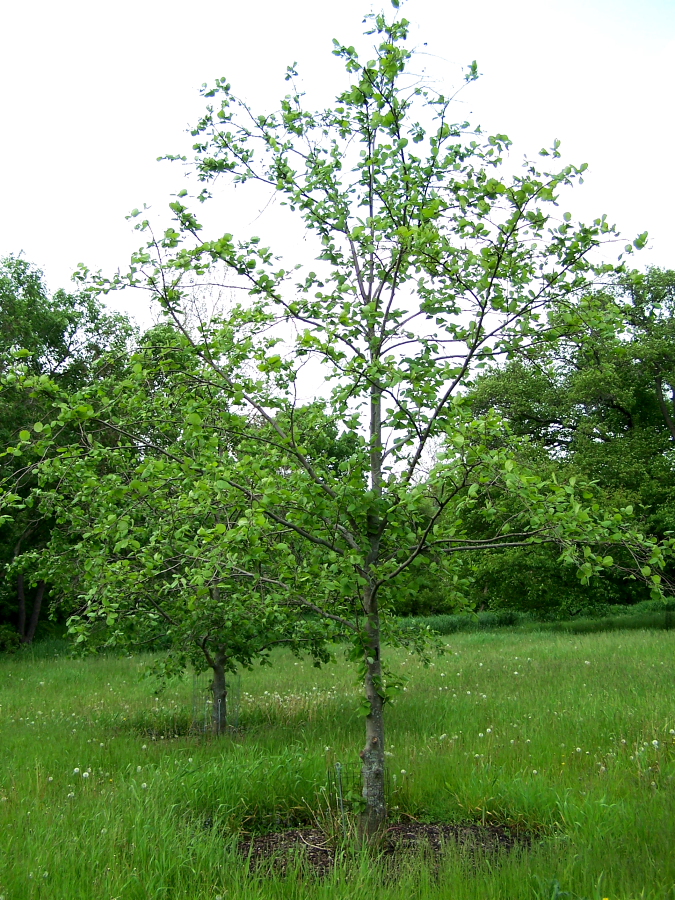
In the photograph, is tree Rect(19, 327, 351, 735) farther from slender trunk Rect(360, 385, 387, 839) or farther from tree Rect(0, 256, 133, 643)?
tree Rect(0, 256, 133, 643)

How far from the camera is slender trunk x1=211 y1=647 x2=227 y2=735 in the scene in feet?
27.2

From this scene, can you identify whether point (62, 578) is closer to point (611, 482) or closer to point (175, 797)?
point (175, 797)

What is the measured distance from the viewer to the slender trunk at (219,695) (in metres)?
8.30

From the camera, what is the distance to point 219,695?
8484mm

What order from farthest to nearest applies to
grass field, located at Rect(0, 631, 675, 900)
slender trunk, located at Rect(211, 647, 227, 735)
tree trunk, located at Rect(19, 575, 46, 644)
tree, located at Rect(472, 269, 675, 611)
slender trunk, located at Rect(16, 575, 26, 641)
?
tree trunk, located at Rect(19, 575, 46, 644), slender trunk, located at Rect(16, 575, 26, 641), tree, located at Rect(472, 269, 675, 611), slender trunk, located at Rect(211, 647, 227, 735), grass field, located at Rect(0, 631, 675, 900)

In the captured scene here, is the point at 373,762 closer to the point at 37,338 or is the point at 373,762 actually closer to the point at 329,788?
the point at 329,788

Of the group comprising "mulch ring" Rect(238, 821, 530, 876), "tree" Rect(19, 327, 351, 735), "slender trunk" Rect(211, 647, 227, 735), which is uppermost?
"tree" Rect(19, 327, 351, 735)

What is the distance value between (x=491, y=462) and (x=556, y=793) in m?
2.92

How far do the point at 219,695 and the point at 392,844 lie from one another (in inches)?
172

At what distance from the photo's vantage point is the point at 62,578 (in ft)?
29.9

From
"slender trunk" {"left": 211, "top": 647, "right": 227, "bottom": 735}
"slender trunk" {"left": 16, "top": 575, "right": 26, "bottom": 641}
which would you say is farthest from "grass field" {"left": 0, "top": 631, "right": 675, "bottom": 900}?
"slender trunk" {"left": 16, "top": 575, "right": 26, "bottom": 641}

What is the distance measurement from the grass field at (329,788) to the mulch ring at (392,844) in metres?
0.13

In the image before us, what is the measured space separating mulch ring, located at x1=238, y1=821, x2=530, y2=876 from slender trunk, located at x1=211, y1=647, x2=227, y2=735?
360 cm

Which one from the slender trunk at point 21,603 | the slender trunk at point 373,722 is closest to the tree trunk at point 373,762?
the slender trunk at point 373,722
